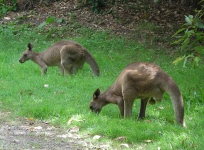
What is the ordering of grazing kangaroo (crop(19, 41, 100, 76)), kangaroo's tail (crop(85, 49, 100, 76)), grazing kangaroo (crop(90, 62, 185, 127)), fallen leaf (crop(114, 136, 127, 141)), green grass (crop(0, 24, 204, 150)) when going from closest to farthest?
fallen leaf (crop(114, 136, 127, 141)), green grass (crop(0, 24, 204, 150)), grazing kangaroo (crop(90, 62, 185, 127)), kangaroo's tail (crop(85, 49, 100, 76)), grazing kangaroo (crop(19, 41, 100, 76))

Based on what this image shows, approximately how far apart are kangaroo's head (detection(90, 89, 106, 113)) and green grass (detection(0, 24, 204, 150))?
143mm

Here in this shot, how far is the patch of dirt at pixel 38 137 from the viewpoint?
6.92 metres

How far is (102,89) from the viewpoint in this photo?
1123 centimetres

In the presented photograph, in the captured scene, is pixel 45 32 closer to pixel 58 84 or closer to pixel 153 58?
pixel 153 58

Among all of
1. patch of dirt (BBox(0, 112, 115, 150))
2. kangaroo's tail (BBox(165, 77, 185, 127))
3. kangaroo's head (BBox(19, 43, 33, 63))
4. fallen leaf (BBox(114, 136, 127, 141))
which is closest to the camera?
patch of dirt (BBox(0, 112, 115, 150))

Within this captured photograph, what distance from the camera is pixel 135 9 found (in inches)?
819

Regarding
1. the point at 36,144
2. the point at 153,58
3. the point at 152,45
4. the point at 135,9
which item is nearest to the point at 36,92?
the point at 36,144

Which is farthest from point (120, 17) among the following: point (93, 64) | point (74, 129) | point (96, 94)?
point (74, 129)

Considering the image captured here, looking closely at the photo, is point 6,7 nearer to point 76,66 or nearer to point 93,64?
point 76,66

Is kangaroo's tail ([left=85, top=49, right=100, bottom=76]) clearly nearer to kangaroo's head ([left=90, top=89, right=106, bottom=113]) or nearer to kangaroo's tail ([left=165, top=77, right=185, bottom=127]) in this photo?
kangaroo's head ([left=90, top=89, right=106, bottom=113])

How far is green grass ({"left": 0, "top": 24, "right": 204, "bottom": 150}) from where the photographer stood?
291 inches

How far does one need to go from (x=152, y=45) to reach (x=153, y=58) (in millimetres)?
1558

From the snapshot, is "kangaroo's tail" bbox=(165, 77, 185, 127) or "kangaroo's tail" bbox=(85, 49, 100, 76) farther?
"kangaroo's tail" bbox=(85, 49, 100, 76)

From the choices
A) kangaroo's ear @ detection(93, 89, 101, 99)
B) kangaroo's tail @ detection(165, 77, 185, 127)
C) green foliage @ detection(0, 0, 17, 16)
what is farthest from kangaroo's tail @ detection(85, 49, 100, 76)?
green foliage @ detection(0, 0, 17, 16)
